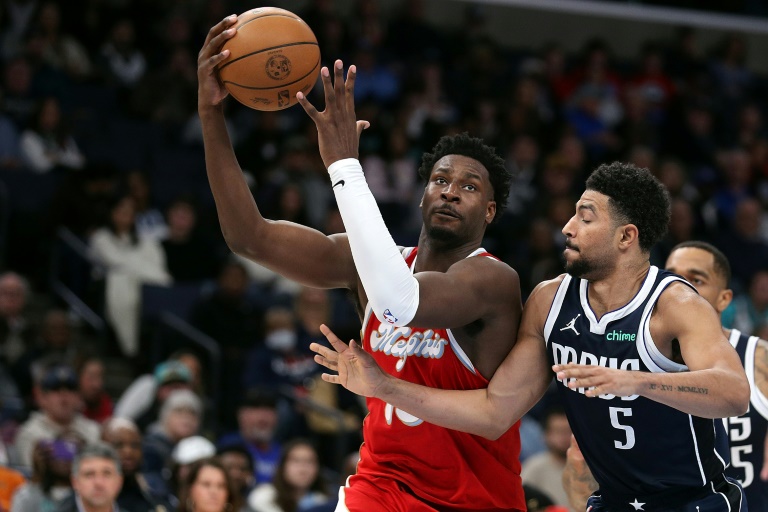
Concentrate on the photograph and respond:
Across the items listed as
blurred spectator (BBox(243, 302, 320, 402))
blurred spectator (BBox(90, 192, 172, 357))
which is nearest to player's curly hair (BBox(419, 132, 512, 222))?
blurred spectator (BBox(243, 302, 320, 402))

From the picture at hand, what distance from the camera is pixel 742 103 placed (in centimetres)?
1670

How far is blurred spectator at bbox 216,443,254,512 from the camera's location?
7891mm

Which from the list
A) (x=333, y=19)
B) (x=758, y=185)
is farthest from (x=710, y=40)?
(x=333, y=19)

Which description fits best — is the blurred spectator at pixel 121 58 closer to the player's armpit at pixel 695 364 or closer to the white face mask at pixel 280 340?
the white face mask at pixel 280 340

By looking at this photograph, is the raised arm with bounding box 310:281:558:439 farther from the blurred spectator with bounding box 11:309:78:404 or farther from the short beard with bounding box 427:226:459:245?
the blurred spectator with bounding box 11:309:78:404

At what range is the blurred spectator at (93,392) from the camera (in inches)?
359

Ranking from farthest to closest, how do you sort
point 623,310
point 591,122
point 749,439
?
point 591,122
point 749,439
point 623,310

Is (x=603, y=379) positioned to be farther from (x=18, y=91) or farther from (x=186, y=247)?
(x=18, y=91)

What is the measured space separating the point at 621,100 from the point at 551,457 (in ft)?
27.4

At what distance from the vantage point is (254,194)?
1145 cm

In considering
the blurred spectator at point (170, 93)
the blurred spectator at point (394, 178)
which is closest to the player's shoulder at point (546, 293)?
the blurred spectator at point (394, 178)

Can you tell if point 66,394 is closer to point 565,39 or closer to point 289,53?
point 289,53

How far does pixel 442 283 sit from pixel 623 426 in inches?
33.6

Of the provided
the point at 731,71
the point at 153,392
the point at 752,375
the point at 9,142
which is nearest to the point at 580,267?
the point at 752,375
